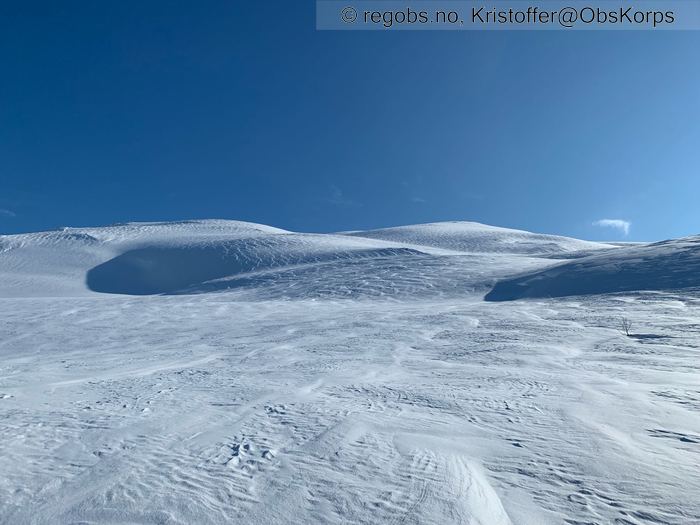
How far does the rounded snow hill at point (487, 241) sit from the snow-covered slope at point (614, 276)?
17.3 meters

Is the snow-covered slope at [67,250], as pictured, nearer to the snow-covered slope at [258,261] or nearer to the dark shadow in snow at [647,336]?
the snow-covered slope at [258,261]

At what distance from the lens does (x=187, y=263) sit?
38188 mm

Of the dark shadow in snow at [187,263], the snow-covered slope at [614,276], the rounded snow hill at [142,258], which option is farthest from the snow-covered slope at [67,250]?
the snow-covered slope at [614,276]

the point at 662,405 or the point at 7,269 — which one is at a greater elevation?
the point at 7,269

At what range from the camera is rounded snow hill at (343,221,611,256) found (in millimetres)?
39156

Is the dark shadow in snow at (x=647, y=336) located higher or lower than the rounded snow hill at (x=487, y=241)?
lower

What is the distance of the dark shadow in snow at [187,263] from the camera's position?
33594 mm

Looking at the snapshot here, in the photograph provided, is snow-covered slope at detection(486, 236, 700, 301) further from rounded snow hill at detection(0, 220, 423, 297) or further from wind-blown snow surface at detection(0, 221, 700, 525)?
rounded snow hill at detection(0, 220, 423, 297)

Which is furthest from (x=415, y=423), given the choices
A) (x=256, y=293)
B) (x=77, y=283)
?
(x=77, y=283)

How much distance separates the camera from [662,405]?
430 centimetres

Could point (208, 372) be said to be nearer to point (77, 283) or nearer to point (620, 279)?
point (620, 279)

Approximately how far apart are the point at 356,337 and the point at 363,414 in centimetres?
538

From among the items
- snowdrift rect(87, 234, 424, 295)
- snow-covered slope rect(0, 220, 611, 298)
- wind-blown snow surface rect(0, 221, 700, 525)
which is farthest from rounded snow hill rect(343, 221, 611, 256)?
wind-blown snow surface rect(0, 221, 700, 525)

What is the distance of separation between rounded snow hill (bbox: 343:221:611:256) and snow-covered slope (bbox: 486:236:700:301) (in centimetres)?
1726
